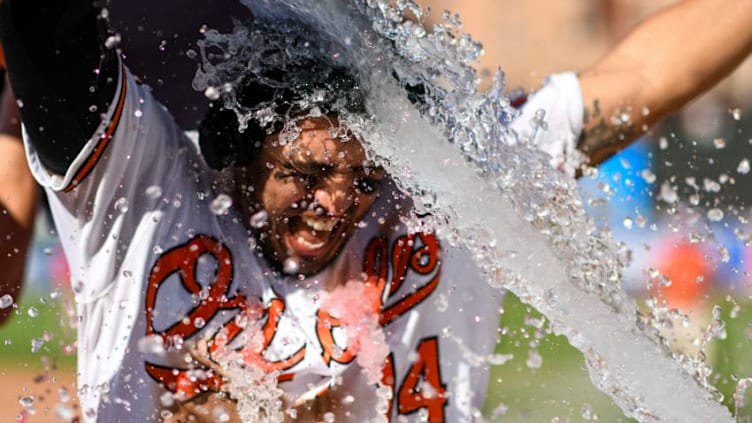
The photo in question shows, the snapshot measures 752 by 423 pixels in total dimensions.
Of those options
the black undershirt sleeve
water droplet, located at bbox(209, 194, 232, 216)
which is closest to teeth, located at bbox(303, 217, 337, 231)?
water droplet, located at bbox(209, 194, 232, 216)

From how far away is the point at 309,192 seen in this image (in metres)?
1.36

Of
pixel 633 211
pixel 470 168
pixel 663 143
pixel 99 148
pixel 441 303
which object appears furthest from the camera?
pixel 633 211

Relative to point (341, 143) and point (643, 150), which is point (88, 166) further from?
point (643, 150)

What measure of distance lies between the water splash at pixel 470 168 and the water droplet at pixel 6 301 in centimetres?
47

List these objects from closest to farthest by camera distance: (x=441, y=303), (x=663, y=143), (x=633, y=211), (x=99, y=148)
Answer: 1. (x=99, y=148)
2. (x=441, y=303)
3. (x=663, y=143)
4. (x=633, y=211)

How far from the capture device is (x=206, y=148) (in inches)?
54.6

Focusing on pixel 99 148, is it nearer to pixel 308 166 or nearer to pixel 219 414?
pixel 308 166

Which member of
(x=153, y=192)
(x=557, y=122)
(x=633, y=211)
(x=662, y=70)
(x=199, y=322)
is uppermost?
(x=633, y=211)

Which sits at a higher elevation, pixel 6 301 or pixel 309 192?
pixel 309 192

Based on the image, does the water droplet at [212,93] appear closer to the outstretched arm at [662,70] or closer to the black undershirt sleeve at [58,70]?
the black undershirt sleeve at [58,70]

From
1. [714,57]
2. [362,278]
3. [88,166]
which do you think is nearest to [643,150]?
[714,57]

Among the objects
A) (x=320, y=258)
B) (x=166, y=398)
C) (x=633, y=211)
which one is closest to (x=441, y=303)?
(x=320, y=258)

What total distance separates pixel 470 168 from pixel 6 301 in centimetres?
74

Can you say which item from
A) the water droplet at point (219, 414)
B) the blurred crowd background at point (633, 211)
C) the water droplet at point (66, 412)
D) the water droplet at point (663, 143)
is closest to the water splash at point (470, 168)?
the water droplet at point (219, 414)
